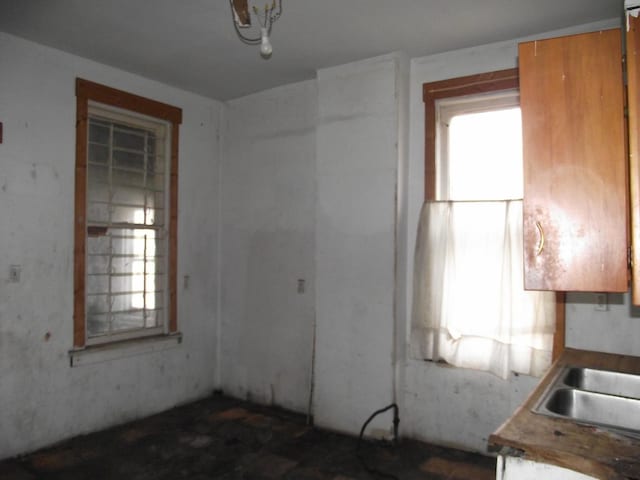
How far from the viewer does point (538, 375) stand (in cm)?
317

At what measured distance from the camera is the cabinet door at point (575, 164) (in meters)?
1.72

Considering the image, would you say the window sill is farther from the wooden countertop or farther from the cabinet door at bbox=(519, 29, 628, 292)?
the cabinet door at bbox=(519, 29, 628, 292)

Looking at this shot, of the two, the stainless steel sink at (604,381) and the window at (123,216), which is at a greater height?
the window at (123,216)

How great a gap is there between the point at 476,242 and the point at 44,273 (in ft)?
10.8

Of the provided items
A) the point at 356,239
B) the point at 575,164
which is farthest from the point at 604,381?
the point at 356,239

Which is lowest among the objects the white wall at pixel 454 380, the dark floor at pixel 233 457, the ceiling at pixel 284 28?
the dark floor at pixel 233 457

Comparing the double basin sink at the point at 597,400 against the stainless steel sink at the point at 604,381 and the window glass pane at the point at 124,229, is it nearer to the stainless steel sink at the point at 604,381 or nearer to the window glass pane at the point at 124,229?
the stainless steel sink at the point at 604,381

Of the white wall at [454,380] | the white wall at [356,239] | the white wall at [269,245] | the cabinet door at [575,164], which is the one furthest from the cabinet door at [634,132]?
the white wall at [269,245]

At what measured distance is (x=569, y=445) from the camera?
1451 millimetres

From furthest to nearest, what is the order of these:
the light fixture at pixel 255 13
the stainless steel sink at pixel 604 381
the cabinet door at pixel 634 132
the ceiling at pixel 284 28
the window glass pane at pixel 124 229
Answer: the window glass pane at pixel 124 229
the ceiling at pixel 284 28
the light fixture at pixel 255 13
the stainless steel sink at pixel 604 381
the cabinet door at pixel 634 132

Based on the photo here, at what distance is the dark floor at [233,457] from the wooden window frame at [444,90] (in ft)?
6.47

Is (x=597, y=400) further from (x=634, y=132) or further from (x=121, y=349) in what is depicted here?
(x=121, y=349)

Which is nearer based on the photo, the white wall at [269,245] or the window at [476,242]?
the window at [476,242]

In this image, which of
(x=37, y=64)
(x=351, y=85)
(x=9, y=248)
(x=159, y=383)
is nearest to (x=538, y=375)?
(x=351, y=85)
